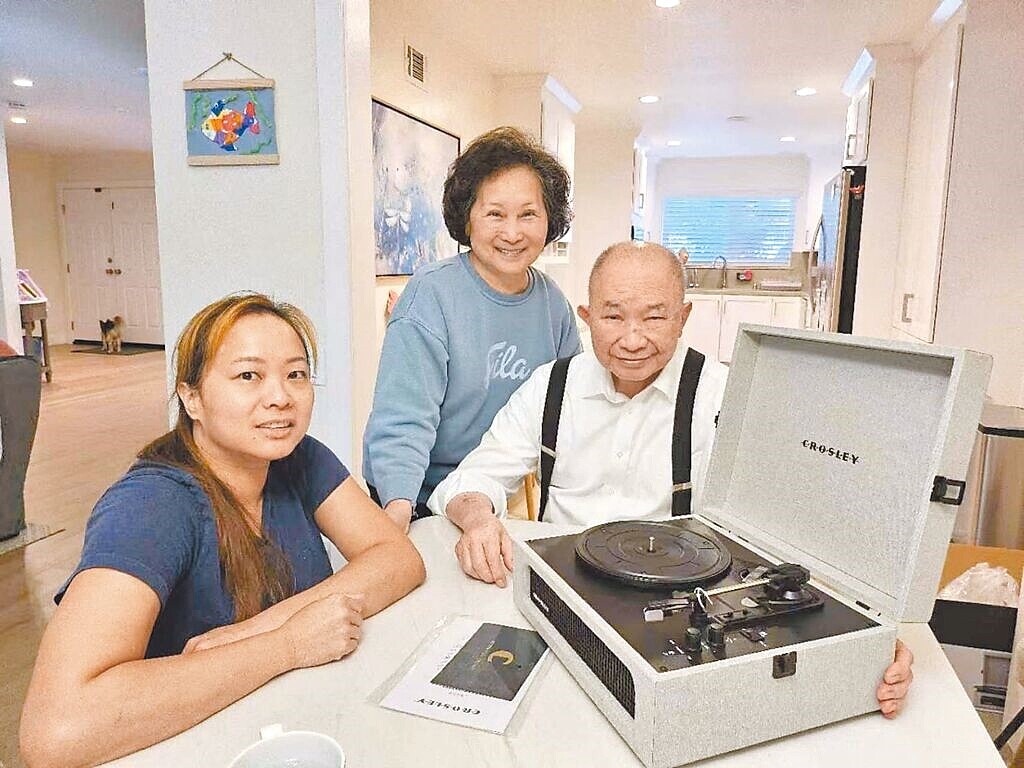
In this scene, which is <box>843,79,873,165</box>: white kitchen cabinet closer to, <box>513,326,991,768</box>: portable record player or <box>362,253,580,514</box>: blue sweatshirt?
<box>362,253,580,514</box>: blue sweatshirt

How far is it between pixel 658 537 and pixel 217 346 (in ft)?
2.19

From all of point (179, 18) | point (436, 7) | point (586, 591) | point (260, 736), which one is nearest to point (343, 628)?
point (260, 736)

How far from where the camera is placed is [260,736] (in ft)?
2.60

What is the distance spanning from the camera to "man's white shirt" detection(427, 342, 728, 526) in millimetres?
1476

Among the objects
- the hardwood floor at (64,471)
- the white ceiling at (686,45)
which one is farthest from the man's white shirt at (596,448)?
the white ceiling at (686,45)

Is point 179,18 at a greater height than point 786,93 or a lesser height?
lesser

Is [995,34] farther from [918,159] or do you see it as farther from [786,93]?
[786,93]

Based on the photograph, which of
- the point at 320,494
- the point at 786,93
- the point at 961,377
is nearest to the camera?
the point at 961,377

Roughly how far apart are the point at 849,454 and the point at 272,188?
218 centimetres

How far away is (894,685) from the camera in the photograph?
825mm

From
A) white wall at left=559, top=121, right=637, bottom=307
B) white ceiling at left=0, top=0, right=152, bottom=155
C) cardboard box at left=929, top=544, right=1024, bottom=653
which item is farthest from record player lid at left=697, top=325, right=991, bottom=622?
white wall at left=559, top=121, right=637, bottom=307

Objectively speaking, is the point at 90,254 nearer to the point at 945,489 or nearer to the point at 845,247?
the point at 845,247

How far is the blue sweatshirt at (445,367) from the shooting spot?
1604 mm

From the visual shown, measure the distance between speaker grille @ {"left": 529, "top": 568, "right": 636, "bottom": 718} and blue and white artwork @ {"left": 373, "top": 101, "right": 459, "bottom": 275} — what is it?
263cm
